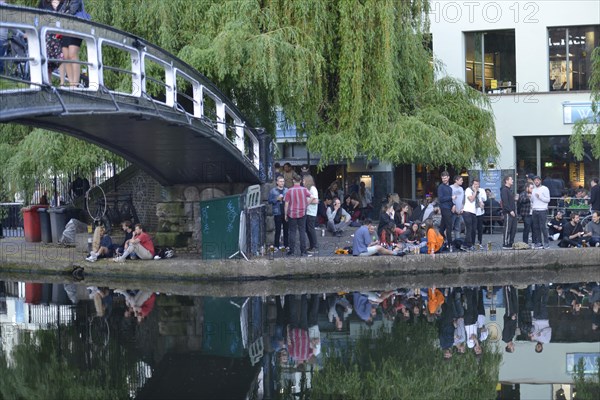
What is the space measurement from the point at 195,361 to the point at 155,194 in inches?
510

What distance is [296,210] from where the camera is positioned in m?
23.7

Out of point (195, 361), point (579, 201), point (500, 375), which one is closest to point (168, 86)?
point (195, 361)

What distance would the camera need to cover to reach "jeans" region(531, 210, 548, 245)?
25.1 m

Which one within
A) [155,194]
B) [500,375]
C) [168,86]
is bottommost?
[500,375]

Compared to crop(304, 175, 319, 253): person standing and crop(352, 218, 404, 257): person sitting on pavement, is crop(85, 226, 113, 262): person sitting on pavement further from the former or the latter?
crop(352, 218, 404, 257): person sitting on pavement

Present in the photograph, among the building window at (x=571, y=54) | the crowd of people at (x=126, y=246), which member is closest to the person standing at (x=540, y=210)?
the crowd of people at (x=126, y=246)

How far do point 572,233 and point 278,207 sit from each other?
6.72m

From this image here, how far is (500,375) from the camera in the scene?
43.3ft

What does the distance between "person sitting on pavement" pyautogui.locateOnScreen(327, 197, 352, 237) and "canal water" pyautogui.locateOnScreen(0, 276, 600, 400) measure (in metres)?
7.03

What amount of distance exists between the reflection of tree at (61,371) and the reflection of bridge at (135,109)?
316 centimetres

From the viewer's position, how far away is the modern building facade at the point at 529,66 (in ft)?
116

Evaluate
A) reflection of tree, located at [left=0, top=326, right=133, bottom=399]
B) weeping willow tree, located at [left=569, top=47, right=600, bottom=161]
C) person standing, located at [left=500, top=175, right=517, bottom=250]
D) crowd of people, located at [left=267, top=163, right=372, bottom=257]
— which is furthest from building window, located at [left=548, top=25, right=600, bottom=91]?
reflection of tree, located at [left=0, top=326, right=133, bottom=399]

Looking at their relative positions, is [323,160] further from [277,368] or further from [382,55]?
[277,368]

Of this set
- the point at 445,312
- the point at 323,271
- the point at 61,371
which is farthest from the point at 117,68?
the point at 323,271
